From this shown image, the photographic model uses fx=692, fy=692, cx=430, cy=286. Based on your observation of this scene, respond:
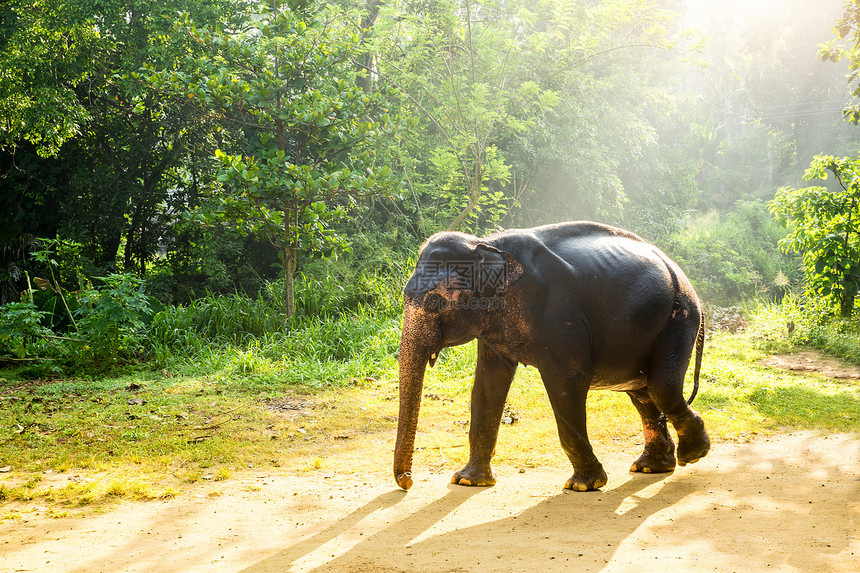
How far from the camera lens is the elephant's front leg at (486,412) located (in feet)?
14.2

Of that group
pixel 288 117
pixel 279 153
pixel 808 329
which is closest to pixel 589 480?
pixel 279 153

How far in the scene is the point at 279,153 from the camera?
8500 millimetres

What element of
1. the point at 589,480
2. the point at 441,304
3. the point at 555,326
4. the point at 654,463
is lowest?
the point at 654,463

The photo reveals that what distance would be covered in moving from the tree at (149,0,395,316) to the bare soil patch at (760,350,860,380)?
5713 millimetres

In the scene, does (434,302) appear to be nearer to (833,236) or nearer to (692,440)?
(692,440)

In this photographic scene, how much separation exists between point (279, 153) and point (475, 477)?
5.47 m

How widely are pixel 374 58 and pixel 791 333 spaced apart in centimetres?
786

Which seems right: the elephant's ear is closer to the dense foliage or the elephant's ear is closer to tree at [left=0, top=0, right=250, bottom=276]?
the dense foliage

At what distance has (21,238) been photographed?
10.6 metres

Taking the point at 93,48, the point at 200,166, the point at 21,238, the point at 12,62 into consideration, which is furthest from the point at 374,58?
the point at 21,238

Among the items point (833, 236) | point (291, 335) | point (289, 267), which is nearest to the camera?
point (291, 335)

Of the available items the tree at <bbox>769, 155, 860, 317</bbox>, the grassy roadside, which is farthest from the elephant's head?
the tree at <bbox>769, 155, 860, 317</bbox>

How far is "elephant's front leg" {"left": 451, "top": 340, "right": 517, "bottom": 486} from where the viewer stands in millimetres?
4332

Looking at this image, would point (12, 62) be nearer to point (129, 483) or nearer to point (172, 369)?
point (172, 369)
